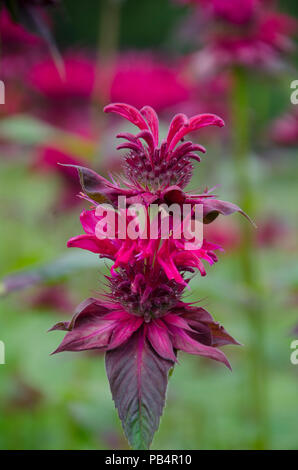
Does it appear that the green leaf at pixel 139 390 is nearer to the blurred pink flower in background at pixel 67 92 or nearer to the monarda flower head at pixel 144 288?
the monarda flower head at pixel 144 288

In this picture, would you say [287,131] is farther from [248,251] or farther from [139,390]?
[139,390]

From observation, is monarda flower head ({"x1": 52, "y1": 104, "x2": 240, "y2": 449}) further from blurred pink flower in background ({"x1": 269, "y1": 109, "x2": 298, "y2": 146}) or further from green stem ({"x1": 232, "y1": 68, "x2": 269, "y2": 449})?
blurred pink flower in background ({"x1": 269, "y1": 109, "x2": 298, "y2": 146})

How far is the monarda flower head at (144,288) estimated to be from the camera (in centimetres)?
45

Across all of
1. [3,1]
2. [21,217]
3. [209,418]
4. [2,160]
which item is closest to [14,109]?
[2,160]

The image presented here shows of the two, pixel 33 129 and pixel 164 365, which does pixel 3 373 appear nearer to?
pixel 33 129

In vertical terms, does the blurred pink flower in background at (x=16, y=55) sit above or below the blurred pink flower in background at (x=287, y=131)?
above

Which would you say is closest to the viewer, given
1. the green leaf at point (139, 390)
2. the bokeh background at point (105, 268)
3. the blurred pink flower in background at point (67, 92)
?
the green leaf at point (139, 390)

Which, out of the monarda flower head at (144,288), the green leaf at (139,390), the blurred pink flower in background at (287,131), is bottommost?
the green leaf at (139,390)

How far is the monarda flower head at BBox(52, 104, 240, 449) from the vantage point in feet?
1.48

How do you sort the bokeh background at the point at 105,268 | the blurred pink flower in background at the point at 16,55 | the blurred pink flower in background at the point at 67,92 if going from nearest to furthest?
the bokeh background at the point at 105,268 → the blurred pink flower in background at the point at 16,55 → the blurred pink flower in background at the point at 67,92

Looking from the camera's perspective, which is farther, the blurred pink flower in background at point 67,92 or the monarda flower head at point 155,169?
the blurred pink flower in background at point 67,92

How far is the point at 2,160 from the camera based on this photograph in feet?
4.46

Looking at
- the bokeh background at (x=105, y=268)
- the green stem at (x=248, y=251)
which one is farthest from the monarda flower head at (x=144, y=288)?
the green stem at (x=248, y=251)

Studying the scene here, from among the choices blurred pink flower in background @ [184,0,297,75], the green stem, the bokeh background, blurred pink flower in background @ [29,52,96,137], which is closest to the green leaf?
the bokeh background
